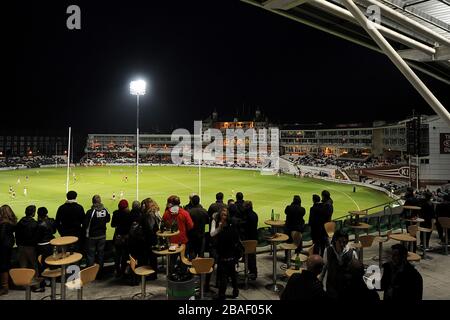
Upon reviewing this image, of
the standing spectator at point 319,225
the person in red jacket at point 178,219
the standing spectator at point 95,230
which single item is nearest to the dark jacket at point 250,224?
the person in red jacket at point 178,219

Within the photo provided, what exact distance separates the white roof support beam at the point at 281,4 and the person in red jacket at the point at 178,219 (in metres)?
4.72

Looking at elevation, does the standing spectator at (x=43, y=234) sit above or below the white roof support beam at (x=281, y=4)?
below

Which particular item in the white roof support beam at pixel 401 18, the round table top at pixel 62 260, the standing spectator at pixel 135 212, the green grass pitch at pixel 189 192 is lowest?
the green grass pitch at pixel 189 192

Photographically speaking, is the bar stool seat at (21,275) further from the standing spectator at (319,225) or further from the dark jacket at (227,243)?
the standing spectator at (319,225)

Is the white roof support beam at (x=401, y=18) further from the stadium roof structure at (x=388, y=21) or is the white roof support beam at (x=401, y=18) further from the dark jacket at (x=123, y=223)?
the dark jacket at (x=123, y=223)

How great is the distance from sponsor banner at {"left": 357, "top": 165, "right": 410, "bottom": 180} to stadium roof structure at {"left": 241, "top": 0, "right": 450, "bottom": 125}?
39.4 meters

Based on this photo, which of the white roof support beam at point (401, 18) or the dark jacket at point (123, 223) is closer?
the white roof support beam at point (401, 18)

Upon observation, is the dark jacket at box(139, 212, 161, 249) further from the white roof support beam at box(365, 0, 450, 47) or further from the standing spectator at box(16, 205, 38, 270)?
the white roof support beam at box(365, 0, 450, 47)

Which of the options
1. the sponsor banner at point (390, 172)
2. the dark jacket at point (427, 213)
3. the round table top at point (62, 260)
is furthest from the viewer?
the sponsor banner at point (390, 172)

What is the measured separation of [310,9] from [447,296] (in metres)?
7.16

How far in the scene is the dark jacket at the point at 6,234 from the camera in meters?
7.29

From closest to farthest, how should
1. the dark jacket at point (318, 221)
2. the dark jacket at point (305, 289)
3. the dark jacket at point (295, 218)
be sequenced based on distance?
the dark jacket at point (305, 289), the dark jacket at point (318, 221), the dark jacket at point (295, 218)

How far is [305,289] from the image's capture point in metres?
4.31
